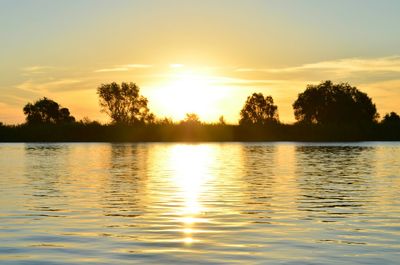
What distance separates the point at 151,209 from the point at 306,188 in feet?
32.0

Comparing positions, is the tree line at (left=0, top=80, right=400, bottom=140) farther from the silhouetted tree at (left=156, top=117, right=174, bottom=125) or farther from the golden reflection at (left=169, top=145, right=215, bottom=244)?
the golden reflection at (left=169, top=145, right=215, bottom=244)

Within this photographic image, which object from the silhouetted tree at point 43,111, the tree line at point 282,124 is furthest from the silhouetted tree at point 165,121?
the silhouetted tree at point 43,111

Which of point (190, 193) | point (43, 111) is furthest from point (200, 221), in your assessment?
point (43, 111)

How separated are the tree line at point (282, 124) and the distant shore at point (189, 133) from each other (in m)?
0.17

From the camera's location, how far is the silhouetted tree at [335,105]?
501 ft

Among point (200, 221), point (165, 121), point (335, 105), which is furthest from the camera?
point (335, 105)

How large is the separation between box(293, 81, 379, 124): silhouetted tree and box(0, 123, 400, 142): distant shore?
31791mm

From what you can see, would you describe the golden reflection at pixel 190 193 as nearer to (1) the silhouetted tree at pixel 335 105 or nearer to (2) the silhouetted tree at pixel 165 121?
(2) the silhouetted tree at pixel 165 121

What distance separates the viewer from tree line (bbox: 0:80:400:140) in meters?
114

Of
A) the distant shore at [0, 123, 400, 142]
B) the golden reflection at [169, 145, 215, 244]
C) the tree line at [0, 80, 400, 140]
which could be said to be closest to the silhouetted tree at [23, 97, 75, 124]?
the tree line at [0, 80, 400, 140]

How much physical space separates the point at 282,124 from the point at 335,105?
42225mm

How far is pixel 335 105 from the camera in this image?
154875 mm

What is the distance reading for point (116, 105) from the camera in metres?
164

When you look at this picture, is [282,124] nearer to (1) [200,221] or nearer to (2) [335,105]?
(2) [335,105]
